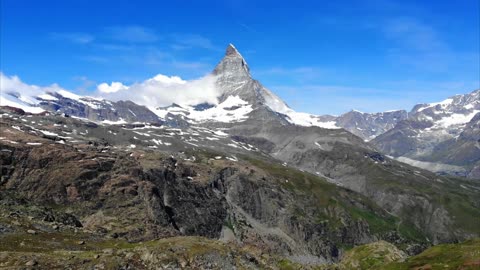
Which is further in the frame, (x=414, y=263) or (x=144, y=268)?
(x=414, y=263)

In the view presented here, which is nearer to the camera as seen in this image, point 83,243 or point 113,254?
point 113,254

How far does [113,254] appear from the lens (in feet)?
351

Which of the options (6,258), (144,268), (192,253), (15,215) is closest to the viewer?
(6,258)

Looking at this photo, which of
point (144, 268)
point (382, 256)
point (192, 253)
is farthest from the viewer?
point (382, 256)

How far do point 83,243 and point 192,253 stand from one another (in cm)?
3471

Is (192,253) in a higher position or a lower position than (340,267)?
higher

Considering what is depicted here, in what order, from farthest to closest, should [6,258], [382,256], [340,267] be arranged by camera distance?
[382,256], [340,267], [6,258]

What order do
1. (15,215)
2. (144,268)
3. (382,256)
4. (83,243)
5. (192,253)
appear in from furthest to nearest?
1. (382,256)
2. (15,215)
3. (83,243)
4. (192,253)
5. (144,268)

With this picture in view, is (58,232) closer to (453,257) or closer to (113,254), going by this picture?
(113,254)

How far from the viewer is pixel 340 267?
16925cm

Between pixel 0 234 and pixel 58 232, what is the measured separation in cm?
1998

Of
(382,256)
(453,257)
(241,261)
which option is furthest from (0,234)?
(382,256)

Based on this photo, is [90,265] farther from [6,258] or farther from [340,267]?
[340,267]

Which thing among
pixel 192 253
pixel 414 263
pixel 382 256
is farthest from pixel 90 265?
pixel 382 256
